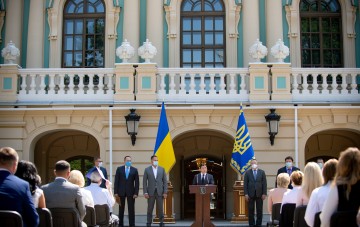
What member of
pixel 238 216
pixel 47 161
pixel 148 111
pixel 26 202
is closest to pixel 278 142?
pixel 238 216

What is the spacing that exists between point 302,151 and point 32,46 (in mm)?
9314

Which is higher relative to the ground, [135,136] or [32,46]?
[32,46]

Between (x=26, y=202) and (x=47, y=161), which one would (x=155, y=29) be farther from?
(x=26, y=202)

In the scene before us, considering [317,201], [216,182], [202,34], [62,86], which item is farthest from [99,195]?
[202,34]

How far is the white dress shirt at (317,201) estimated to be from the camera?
7020mm

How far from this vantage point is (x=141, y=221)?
17281 millimetres

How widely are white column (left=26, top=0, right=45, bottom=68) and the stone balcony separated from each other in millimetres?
1951

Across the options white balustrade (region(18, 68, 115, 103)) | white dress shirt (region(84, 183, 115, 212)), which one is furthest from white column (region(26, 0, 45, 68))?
white dress shirt (region(84, 183, 115, 212))

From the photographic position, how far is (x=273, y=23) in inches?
798

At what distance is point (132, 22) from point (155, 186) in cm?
672

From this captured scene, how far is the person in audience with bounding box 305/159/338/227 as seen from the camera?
23.0 ft

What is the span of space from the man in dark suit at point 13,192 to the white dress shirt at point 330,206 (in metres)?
2.97

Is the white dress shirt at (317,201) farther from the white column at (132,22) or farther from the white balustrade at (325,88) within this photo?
the white column at (132,22)

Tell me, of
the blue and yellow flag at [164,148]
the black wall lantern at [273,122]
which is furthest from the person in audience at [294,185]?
the black wall lantern at [273,122]
